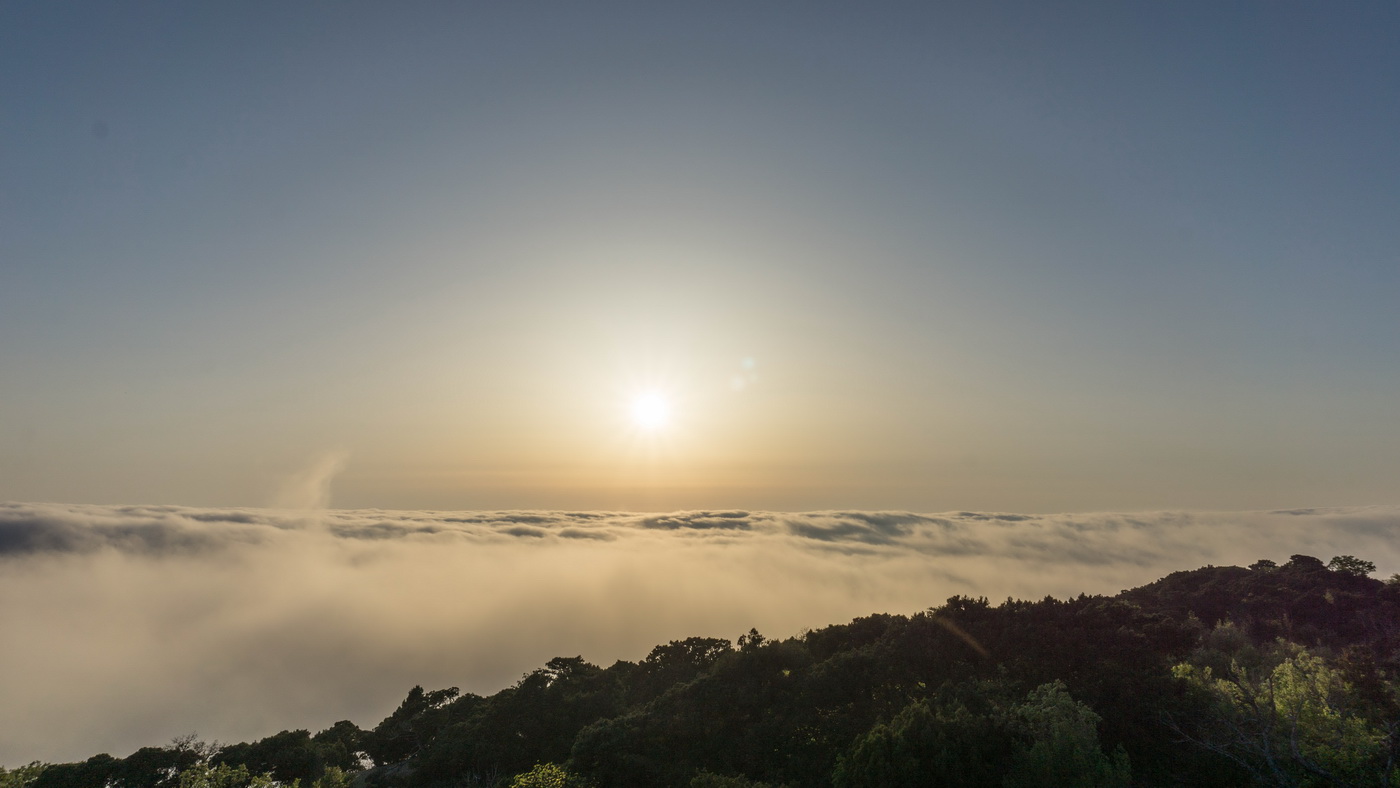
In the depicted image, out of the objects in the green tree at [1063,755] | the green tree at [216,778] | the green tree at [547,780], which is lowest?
the green tree at [216,778]

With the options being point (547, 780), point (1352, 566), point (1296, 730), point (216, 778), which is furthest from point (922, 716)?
point (1352, 566)

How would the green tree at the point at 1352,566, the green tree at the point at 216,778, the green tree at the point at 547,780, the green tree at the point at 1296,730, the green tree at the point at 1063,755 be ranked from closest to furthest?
the green tree at the point at 1296,730 < the green tree at the point at 1063,755 < the green tree at the point at 547,780 < the green tree at the point at 216,778 < the green tree at the point at 1352,566

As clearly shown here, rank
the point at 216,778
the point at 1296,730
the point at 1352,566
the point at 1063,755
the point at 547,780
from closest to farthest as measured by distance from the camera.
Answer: the point at 1296,730 < the point at 1063,755 < the point at 547,780 < the point at 216,778 < the point at 1352,566

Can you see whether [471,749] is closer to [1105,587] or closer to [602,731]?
[602,731]

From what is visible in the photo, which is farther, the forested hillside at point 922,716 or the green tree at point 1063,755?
the forested hillside at point 922,716

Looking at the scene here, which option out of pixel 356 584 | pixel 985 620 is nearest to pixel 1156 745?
pixel 985 620

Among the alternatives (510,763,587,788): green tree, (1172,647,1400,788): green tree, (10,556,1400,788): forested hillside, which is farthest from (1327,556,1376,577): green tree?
(510,763,587,788): green tree

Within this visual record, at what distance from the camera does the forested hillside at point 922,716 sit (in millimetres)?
26312

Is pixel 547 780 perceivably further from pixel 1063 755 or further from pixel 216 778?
pixel 1063 755

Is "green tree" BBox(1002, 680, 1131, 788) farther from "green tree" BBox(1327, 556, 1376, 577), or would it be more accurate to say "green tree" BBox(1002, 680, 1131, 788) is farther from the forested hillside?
"green tree" BBox(1327, 556, 1376, 577)

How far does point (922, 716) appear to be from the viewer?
1121 inches

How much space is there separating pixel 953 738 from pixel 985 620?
68.6 ft

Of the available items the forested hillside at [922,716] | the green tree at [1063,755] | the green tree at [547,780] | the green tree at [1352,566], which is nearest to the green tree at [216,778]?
the forested hillside at [922,716]

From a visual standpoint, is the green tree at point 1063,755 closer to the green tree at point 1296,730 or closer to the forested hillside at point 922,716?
the forested hillside at point 922,716
